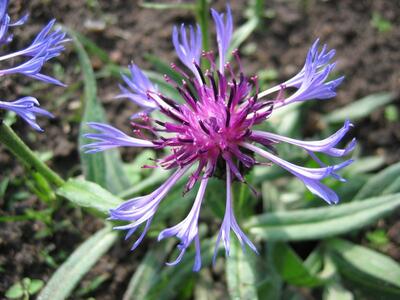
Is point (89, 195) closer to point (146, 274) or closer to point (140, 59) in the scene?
point (146, 274)

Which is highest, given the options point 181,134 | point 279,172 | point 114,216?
point 181,134

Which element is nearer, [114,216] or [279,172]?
[114,216]

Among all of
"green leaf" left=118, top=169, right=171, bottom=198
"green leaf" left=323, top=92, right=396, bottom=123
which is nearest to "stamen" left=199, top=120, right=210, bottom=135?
"green leaf" left=118, top=169, right=171, bottom=198

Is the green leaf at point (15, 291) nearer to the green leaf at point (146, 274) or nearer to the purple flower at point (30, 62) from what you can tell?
the green leaf at point (146, 274)

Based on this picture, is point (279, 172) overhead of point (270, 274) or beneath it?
overhead

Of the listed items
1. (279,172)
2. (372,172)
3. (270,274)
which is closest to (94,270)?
(270,274)

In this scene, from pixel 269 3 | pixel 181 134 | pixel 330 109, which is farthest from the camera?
pixel 269 3

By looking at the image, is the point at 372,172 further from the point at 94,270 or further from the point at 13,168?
the point at 13,168
